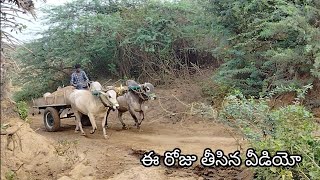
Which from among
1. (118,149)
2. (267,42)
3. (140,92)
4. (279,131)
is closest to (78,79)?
(140,92)

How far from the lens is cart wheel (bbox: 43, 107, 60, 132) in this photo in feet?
40.5

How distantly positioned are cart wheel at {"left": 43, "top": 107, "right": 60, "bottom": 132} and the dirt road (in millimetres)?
204

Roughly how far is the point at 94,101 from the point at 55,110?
1726 millimetres

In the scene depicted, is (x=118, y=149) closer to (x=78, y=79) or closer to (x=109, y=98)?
(x=109, y=98)

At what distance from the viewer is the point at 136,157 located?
9.26 metres

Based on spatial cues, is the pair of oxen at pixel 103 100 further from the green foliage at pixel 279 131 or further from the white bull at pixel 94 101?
the green foliage at pixel 279 131

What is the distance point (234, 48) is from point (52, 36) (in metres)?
8.54

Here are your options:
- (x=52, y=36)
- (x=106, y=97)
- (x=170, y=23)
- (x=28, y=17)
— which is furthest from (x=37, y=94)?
(x=28, y=17)

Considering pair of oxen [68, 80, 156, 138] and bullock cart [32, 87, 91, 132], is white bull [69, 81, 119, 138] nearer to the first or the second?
pair of oxen [68, 80, 156, 138]

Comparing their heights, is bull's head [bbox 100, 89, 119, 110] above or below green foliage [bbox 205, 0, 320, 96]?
below

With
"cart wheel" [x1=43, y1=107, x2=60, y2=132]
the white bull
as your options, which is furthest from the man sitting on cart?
"cart wheel" [x1=43, y1=107, x2=60, y2=132]

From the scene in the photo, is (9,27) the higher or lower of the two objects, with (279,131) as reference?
higher

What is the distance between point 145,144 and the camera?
10469mm

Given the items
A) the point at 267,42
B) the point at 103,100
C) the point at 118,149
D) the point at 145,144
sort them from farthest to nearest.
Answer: the point at 267,42
the point at 103,100
the point at 145,144
the point at 118,149
